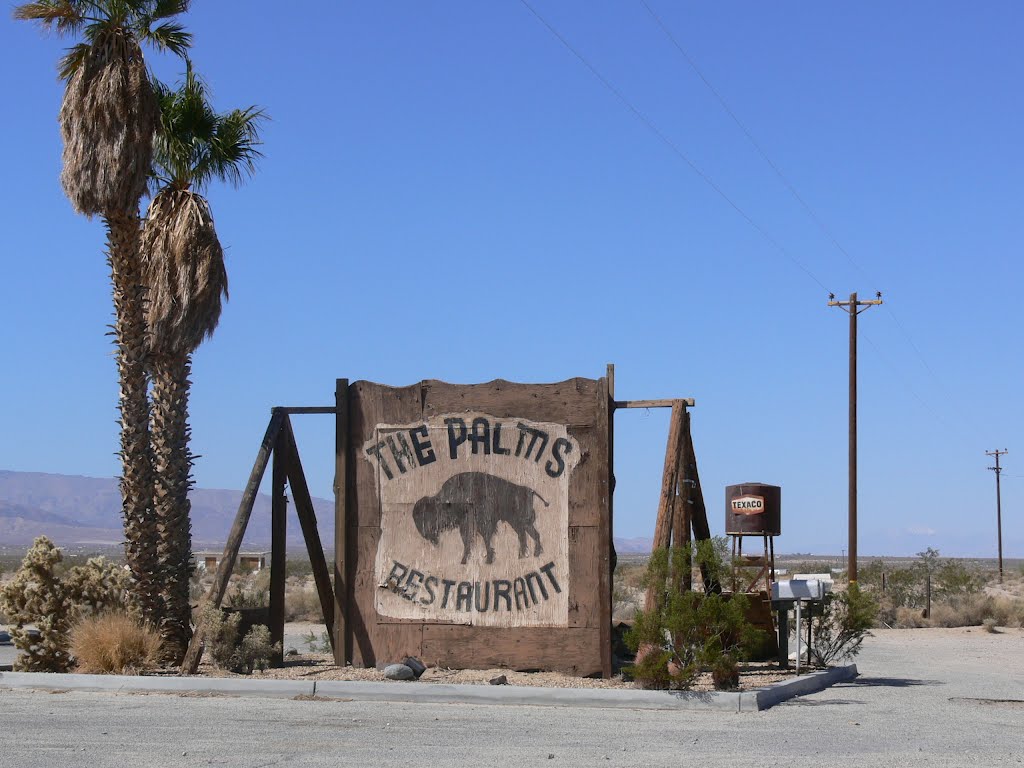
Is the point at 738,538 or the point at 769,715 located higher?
the point at 738,538

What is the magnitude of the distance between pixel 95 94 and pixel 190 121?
5.53 feet

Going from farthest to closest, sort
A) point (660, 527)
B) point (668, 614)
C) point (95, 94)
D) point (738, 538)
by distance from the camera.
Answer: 1. point (738, 538)
2. point (95, 94)
3. point (660, 527)
4. point (668, 614)

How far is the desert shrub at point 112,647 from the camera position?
13320mm

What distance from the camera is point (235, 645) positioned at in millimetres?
13898

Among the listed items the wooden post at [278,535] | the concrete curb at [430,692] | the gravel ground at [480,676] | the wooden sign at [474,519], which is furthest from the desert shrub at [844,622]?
the wooden post at [278,535]

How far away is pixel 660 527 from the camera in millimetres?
13547

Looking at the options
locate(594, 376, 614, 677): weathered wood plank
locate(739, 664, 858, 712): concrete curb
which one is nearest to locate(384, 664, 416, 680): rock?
locate(594, 376, 614, 677): weathered wood plank

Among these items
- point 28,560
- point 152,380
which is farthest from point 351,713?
point 152,380

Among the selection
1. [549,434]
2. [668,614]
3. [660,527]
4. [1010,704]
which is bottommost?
[1010,704]

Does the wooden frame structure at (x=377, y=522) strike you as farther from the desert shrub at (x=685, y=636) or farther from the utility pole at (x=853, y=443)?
the utility pole at (x=853, y=443)

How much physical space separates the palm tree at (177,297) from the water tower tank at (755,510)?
7.48 metres

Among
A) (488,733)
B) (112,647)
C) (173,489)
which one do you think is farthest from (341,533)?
(488,733)

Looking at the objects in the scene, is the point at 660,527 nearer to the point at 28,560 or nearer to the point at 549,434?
the point at 549,434

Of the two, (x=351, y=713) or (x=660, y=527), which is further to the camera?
(x=660, y=527)
